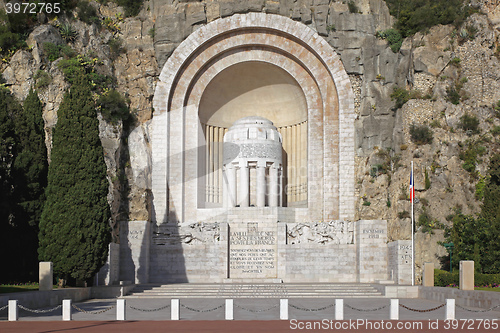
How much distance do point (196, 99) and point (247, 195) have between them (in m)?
5.26

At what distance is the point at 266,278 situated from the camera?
3006 centimetres

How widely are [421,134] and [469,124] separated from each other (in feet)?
7.47

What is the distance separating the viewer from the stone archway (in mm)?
31750

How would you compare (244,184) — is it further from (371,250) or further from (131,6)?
(131,6)

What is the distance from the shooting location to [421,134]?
31.1m

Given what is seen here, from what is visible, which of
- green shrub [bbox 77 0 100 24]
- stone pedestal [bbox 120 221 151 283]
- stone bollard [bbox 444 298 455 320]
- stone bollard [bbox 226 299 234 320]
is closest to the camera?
stone bollard [bbox 444 298 455 320]

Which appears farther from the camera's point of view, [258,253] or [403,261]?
[258,253]

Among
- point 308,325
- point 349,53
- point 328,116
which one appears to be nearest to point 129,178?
point 328,116

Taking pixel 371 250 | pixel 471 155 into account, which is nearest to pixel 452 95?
pixel 471 155

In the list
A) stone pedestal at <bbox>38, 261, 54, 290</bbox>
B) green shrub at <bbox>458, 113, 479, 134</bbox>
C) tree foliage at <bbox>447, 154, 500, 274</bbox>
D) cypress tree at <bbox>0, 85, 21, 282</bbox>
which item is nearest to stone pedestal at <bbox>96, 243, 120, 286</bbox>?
cypress tree at <bbox>0, 85, 21, 282</bbox>

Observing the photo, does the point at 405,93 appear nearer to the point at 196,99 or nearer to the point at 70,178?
the point at 196,99

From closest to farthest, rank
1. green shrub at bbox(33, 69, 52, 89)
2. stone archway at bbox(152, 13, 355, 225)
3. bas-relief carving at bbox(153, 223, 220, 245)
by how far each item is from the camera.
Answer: bas-relief carving at bbox(153, 223, 220, 245)
green shrub at bbox(33, 69, 52, 89)
stone archway at bbox(152, 13, 355, 225)

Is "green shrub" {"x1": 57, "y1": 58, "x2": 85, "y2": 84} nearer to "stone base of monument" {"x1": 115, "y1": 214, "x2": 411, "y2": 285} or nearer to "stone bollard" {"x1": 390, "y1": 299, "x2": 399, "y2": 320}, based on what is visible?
"stone base of monument" {"x1": 115, "y1": 214, "x2": 411, "y2": 285}

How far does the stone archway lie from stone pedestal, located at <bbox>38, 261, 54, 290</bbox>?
31.7ft
